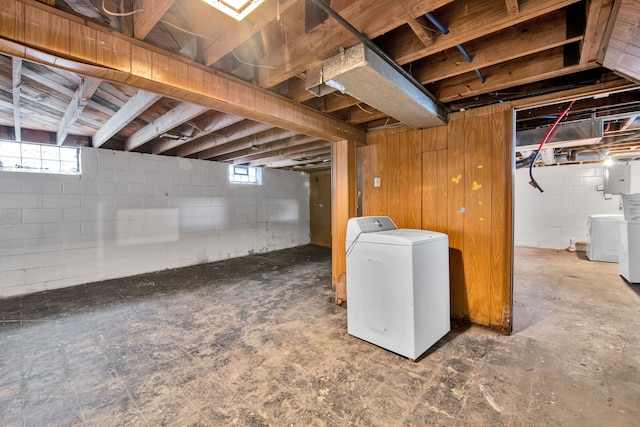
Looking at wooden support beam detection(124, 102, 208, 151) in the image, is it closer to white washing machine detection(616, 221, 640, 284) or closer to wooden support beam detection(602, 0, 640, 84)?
wooden support beam detection(602, 0, 640, 84)

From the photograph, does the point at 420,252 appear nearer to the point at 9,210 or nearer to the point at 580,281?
the point at 580,281

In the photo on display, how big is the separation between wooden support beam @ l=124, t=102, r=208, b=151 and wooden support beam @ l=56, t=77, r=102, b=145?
2.19ft

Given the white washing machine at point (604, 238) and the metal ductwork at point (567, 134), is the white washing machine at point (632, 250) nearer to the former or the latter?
the white washing machine at point (604, 238)

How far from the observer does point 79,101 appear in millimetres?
2268

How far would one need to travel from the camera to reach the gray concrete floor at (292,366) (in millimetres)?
1431

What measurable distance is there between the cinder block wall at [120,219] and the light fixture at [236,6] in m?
4.09

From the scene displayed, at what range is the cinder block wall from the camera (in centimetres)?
338

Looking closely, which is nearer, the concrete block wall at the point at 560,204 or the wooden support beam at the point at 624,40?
the wooden support beam at the point at 624,40

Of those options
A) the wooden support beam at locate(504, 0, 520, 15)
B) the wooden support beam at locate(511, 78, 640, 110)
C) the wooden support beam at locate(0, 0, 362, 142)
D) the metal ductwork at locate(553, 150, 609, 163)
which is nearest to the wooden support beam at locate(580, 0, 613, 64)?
the wooden support beam at locate(504, 0, 520, 15)

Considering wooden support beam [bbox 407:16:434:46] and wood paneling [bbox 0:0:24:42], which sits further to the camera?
wooden support beam [bbox 407:16:434:46]

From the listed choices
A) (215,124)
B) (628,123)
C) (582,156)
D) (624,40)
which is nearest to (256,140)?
(215,124)

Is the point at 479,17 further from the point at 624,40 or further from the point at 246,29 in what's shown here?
the point at 246,29

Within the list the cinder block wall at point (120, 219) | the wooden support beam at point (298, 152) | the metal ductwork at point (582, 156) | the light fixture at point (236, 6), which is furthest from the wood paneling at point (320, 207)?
the light fixture at point (236, 6)

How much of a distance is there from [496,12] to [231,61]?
5.15 ft
